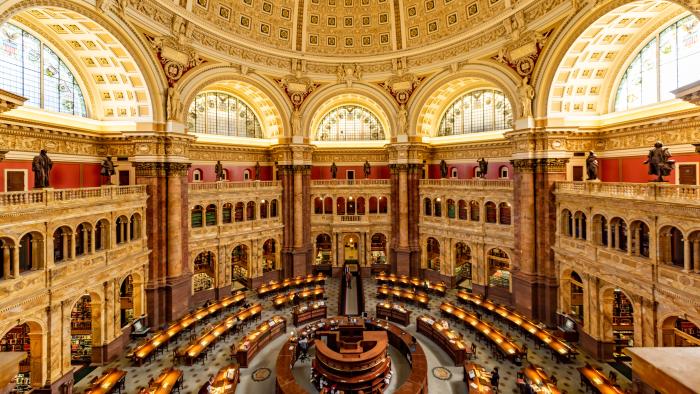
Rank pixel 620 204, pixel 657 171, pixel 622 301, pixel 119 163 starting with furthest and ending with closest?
pixel 119 163 → pixel 622 301 → pixel 620 204 → pixel 657 171

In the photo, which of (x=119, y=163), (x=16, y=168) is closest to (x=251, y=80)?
(x=119, y=163)

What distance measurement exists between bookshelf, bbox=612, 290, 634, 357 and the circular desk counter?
443 inches

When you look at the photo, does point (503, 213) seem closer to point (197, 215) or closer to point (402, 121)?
point (402, 121)

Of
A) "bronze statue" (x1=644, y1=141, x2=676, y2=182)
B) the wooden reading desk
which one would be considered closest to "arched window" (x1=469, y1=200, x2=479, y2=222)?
"bronze statue" (x1=644, y1=141, x2=676, y2=182)

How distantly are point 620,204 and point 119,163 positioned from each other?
29672 millimetres

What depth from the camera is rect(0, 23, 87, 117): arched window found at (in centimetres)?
1820

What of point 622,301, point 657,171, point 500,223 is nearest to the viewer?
point 657,171

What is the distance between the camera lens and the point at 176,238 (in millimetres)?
24016

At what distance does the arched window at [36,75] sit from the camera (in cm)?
1820

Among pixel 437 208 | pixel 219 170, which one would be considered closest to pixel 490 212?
pixel 437 208

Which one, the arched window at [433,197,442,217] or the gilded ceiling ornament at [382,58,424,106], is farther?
the arched window at [433,197,442,217]

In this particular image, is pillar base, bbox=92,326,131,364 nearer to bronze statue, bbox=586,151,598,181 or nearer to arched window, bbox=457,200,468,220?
arched window, bbox=457,200,468,220

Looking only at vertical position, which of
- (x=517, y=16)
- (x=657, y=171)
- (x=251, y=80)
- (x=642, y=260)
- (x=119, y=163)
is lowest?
(x=642, y=260)

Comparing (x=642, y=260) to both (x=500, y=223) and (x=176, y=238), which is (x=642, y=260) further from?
(x=176, y=238)
